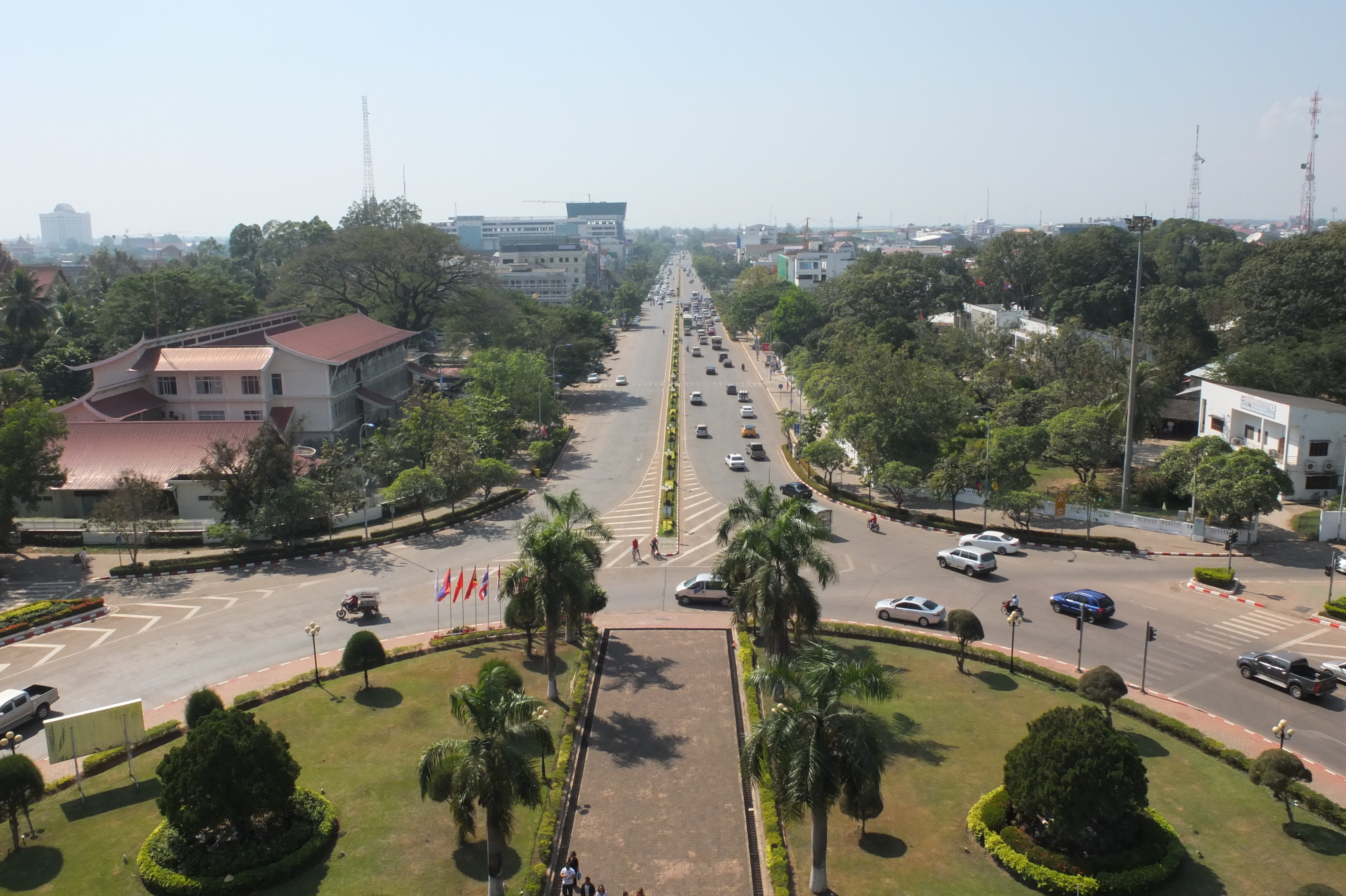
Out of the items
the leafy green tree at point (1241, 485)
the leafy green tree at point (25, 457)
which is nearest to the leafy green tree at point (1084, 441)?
the leafy green tree at point (1241, 485)

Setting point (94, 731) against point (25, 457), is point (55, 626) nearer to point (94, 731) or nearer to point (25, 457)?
point (25, 457)

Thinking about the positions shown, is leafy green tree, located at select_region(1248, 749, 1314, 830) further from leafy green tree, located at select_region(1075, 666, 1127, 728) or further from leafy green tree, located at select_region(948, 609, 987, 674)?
leafy green tree, located at select_region(948, 609, 987, 674)

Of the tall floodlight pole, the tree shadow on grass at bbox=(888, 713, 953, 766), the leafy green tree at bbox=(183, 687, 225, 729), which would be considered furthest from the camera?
the tall floodlight pole

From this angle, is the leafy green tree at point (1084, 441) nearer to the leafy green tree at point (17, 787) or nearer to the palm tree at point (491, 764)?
the palm tree at point (491, 764)

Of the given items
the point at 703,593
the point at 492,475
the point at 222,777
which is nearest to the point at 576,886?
the point at 222,777

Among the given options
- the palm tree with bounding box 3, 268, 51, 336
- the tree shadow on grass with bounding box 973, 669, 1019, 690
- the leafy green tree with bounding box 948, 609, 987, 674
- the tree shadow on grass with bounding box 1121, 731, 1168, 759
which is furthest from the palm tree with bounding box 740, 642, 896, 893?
the palm tree with bounding box 3, 268, 51, 336

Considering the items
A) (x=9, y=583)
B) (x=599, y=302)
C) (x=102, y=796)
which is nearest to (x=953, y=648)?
(x=102, y=796)
